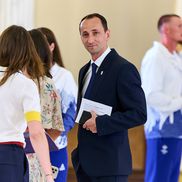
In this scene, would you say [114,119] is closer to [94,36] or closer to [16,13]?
[94,36]

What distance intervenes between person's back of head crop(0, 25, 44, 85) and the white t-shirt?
0.22ft

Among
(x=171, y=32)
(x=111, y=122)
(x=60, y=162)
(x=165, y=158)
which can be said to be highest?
(x=171, y=32)

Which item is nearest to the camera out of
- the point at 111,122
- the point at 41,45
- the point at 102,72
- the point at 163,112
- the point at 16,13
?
the point at 111,122

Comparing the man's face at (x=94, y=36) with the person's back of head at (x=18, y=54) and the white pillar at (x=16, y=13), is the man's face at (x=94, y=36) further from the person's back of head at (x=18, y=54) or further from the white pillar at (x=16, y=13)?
the white pillar at (x=16, y=13)

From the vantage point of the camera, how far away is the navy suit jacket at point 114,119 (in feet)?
8.96

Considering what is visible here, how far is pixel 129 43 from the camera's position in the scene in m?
5.20

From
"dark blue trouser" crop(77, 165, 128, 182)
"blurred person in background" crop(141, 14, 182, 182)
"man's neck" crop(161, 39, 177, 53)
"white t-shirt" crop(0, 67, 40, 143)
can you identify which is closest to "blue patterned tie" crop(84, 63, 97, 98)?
"dark blue trouser" crop(77, 165, 128, 182)

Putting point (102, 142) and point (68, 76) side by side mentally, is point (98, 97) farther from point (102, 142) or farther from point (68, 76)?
point (68, 76)

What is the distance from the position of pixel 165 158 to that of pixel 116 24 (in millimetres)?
1490

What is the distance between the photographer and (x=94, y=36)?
2.94 m

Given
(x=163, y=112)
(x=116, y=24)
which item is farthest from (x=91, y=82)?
(x=116, y=24)

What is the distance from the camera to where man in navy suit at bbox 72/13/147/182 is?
108 inches

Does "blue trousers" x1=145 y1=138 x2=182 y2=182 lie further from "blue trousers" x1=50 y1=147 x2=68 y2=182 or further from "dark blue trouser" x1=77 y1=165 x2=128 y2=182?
"dark blue trouser" x1=77 y1=165 x2=128 y2=182

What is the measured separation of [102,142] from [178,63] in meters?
1.84
